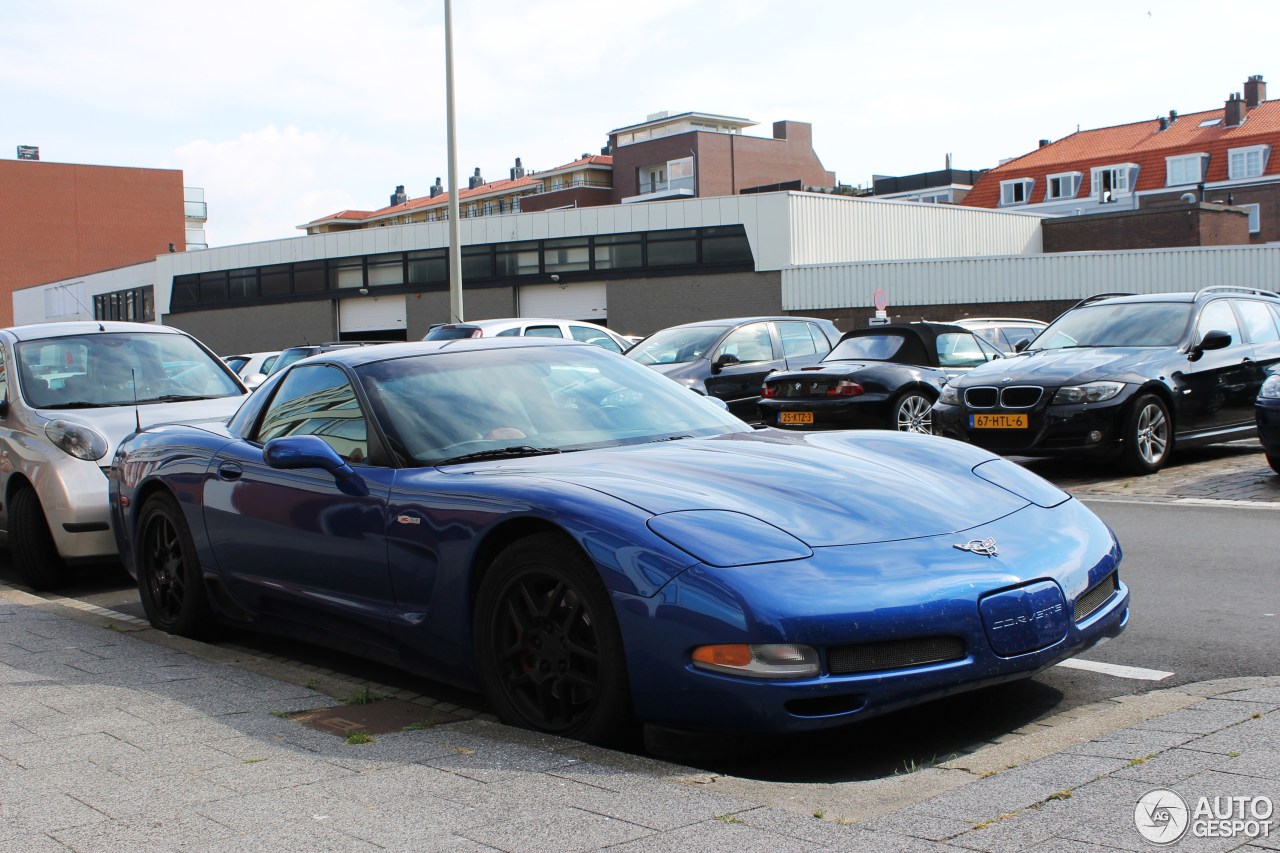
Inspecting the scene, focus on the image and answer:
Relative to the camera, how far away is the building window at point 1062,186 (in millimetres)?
73062

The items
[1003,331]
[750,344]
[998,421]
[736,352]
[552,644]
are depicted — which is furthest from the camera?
[1003,331]

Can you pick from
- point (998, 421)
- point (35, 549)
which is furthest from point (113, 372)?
point (998, 421)

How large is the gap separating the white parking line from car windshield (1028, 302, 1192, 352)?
728 cm

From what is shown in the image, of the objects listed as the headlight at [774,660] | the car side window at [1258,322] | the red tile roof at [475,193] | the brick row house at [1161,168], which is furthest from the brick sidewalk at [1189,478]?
the red tile roof at [475,193]

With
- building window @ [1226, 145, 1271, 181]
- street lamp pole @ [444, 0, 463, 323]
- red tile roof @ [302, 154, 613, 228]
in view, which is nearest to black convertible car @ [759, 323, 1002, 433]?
street lamp pole @ [444, 0, 463, 323]

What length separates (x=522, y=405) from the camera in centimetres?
489

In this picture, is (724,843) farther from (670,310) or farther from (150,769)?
(670,310)

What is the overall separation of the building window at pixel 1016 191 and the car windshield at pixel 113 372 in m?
71.9

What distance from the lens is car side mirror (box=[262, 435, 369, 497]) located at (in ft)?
15.4

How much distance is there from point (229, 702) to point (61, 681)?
85 cm

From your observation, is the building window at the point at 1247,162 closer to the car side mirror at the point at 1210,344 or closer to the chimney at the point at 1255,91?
the chimney at the point at 1255,91

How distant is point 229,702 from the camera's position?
4.33 metres

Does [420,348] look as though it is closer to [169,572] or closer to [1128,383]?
[169,572]

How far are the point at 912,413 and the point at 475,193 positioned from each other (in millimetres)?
95569
